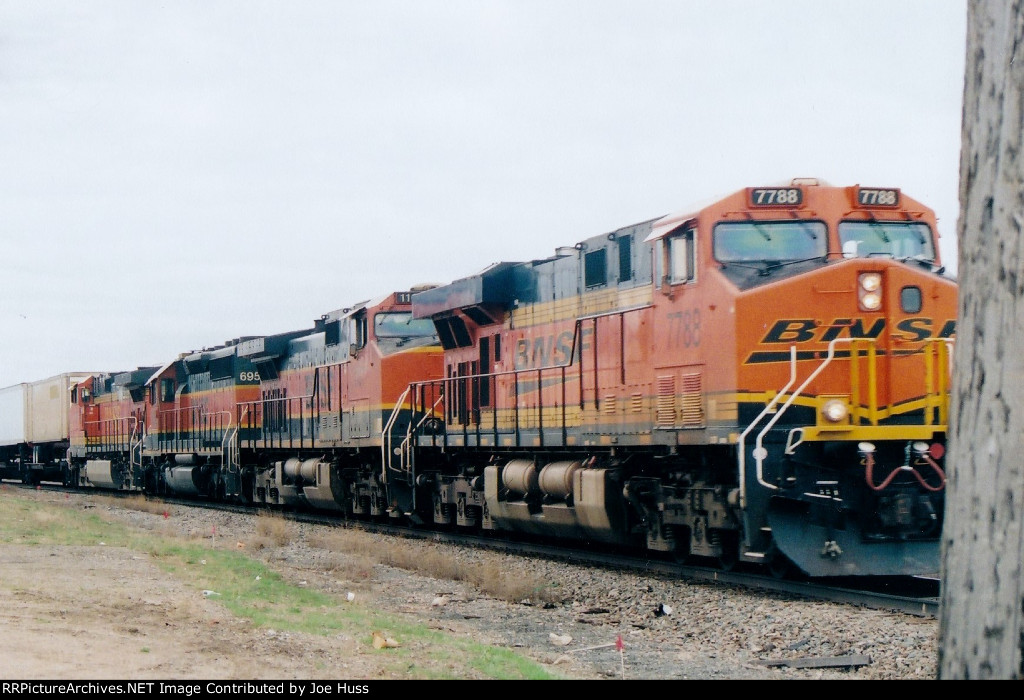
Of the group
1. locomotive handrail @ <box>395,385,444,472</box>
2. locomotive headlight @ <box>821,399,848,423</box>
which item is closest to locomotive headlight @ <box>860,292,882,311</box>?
locomotive headlight @ <box>821,399,848,423</box>

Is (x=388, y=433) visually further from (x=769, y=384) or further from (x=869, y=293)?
(x=869, y=293)

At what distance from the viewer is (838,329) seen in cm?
1205

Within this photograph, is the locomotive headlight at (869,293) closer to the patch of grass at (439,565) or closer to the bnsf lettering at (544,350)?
the bnsf lettering at (544,350)

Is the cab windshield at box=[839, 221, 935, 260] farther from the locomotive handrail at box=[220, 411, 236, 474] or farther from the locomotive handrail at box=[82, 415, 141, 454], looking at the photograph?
the locomotive handrail at box=[82, 415, 141, 454]

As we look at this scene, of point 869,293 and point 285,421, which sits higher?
point 869,293

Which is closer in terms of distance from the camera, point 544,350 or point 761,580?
point 761,580

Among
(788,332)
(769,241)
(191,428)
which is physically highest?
(769,241)

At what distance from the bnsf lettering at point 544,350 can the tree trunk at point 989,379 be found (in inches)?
443

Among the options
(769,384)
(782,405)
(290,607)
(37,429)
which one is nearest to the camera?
(290,607)

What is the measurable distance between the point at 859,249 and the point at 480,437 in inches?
288

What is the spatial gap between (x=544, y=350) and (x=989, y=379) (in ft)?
42.9

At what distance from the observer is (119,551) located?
16.8 metres

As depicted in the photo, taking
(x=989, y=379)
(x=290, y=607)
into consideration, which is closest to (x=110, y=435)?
(x=290, y=607)

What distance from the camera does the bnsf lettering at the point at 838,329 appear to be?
12.0 meters
